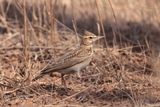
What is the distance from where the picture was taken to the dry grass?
984 cm

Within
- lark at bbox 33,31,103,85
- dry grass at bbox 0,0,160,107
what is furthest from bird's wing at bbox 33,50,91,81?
dry grass at bbox 0,0,160,107

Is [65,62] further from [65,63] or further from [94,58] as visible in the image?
[94,58]

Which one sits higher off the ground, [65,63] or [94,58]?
[65,63]

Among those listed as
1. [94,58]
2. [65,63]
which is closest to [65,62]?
[65,63]

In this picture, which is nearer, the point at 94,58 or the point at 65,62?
the point at 65,62

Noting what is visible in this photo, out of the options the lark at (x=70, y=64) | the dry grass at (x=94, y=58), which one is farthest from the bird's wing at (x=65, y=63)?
the dry grass at (x=94, y=58)

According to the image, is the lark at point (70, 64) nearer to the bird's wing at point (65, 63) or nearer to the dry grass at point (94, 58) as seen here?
the bird's wing at point (65, 63)

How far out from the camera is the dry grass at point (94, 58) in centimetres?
984

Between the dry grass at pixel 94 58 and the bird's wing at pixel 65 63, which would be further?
the bird's wing at pixel 65 63

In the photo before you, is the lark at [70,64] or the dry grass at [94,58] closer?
the dry grass at [94,58]

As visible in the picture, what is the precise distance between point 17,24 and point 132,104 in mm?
5455

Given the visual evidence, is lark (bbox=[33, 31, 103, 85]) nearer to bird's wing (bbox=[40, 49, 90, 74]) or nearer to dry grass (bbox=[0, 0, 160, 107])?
bird's wing (bbox=[40, 49, 90, 74])

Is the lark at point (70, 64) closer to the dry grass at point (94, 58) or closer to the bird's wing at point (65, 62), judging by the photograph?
the bird's wing at point (65, 62)

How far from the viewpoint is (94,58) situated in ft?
38.9
